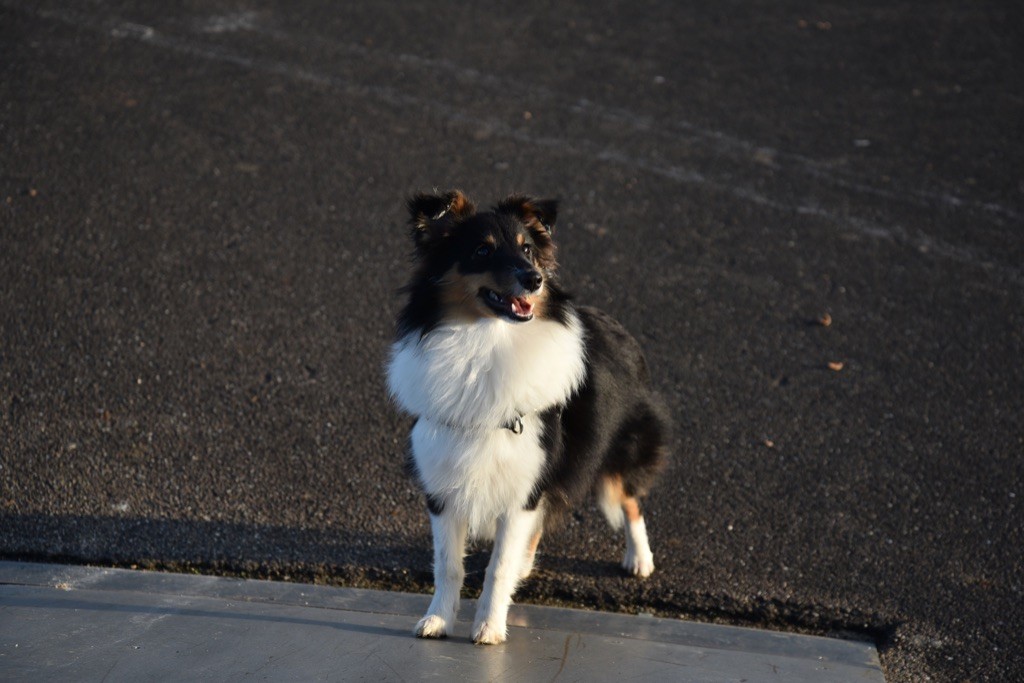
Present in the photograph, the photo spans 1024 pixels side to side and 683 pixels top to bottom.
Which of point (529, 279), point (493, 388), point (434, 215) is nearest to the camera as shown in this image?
point (529, 279)

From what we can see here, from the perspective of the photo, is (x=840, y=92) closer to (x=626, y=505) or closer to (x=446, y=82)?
(x=446, y=82)

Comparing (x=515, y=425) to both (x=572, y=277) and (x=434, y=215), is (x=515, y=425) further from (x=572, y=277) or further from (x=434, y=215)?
(x=572, y=277)

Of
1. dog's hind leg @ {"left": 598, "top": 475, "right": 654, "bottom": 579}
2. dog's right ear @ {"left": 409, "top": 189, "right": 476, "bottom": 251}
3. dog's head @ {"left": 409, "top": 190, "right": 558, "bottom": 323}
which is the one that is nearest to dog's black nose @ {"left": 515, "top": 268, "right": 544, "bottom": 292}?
dog's head @ {"left": 409, "top": 190, "right": 558, "bottom": 323}

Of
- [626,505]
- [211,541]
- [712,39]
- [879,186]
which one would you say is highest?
[712,39]

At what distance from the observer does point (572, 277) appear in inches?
239

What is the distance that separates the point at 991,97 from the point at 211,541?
292 inches

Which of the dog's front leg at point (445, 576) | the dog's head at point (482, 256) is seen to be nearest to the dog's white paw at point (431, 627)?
the dog's front leg at point (445, 576)

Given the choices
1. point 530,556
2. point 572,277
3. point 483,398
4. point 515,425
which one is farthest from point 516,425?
point 572,277

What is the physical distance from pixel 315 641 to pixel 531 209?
1749mm

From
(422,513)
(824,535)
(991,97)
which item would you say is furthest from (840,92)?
(422,513)

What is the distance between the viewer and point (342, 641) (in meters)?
3.57

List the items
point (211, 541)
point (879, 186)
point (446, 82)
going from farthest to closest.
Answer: point (446, 82) → point (879, 186) → point (211, 541)

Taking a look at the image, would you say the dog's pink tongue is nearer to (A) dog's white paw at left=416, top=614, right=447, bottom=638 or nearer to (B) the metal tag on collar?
(B) the metal tag on collar

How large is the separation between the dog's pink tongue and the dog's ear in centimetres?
41
